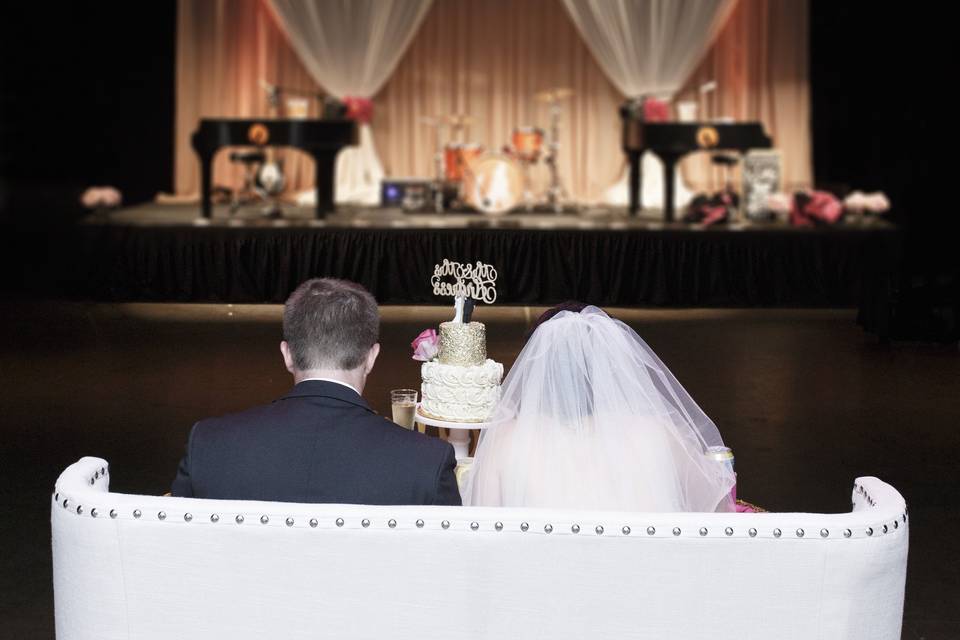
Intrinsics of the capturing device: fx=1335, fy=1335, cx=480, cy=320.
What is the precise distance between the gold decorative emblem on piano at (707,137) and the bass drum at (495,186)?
56.6 inches

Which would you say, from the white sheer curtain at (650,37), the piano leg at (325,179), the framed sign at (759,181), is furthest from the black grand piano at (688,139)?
the piano leg at (325,179)

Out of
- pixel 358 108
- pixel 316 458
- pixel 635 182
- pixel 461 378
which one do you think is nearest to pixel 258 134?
pixel 358 108

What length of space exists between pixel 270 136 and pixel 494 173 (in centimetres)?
176

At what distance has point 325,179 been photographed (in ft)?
32.7

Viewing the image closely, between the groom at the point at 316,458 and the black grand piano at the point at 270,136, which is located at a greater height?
the black grand piano at the point at 270,136

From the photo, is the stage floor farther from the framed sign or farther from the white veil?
the white veil

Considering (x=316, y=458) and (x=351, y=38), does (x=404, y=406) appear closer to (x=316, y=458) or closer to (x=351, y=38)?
(x=316, y=458)

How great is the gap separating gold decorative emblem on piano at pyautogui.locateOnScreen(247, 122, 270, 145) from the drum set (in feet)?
5.42

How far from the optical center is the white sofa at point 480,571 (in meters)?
1.82

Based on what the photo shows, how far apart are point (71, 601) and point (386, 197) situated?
371 inches

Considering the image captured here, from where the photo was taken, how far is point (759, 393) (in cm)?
630

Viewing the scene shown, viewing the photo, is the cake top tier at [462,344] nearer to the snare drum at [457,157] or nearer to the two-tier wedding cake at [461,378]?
the two-tier wedding cake at [461,378]

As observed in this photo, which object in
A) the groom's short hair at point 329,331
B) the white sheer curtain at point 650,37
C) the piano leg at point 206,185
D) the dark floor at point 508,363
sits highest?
the white sheer curtain at point 650,37

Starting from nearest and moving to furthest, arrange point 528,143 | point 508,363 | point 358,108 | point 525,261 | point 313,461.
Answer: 1. point 313,461
2. point 508,363
3. point 525,261
4. point 528,143
5. point 358,108
